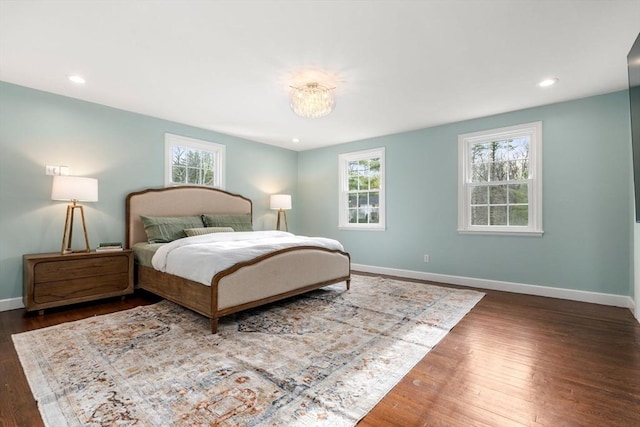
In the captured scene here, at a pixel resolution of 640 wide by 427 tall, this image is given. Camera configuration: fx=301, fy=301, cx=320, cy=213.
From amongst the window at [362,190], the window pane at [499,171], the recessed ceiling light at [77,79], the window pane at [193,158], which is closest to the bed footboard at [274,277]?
the window at [362,190]

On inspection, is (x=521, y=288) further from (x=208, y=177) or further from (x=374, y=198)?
(x=208, y=177)

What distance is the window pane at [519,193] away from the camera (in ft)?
12.8

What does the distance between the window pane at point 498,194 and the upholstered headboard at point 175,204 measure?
384 centimetres

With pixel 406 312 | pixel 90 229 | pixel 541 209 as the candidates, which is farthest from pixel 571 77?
pixel 90 229

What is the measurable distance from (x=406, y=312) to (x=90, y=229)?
382cm

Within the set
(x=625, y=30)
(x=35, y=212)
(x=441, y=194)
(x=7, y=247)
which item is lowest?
(x=7, y=247)

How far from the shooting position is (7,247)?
3.14 meters

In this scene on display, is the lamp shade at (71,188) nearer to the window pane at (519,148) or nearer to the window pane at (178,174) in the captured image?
the window pane at (178,174)

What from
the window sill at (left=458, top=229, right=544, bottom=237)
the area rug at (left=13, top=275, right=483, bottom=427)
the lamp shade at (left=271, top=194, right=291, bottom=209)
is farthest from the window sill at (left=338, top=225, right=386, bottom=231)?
the area rug at (left=13, top=275, right=483, bottom=427)

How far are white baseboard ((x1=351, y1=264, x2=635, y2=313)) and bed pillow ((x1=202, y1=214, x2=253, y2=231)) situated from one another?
7.59 ft

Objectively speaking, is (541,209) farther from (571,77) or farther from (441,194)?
→ (571,77)

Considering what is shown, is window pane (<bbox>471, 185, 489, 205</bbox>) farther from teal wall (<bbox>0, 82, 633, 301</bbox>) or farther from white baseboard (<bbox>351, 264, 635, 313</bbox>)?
white baseboard (<bbox>351, 264, 635, 313</bbox>)

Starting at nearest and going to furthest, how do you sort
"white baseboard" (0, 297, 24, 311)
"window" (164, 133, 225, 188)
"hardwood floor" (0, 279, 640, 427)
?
"hardwood floor" (0, 279, 640, 427)
"white baseboard" (0, 297, 24, 311)
"window" (164, 133, 225, 188)

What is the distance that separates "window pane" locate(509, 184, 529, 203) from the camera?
3.91 metres
